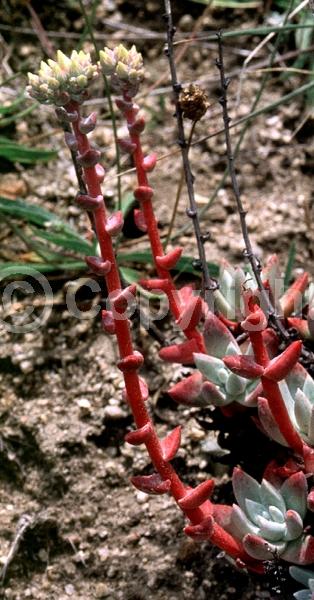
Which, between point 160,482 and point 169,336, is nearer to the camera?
point 160,482

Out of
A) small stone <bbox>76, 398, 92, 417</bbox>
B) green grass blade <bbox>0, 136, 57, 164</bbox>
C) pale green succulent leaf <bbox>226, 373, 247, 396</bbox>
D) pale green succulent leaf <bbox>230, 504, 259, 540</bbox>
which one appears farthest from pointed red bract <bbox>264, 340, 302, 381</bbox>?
green grass blade <bbox>0, 136, 57, 164</bbox>

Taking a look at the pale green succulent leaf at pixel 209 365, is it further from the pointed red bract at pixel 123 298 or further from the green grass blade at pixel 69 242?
the green grass blade at pixel 69 242

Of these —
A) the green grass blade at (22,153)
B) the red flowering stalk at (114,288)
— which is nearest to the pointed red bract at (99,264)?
the red flowering stalk at (114,288)

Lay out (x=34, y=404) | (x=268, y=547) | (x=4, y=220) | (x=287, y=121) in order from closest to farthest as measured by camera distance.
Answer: (x=268, y=547), (x=34, y=404), (x=4, y=220), (x=287, y=121)

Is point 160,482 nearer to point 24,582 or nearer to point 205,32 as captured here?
point 24,582

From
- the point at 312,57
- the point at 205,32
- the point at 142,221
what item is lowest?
the point at 142,221

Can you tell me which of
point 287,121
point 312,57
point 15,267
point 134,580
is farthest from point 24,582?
point 312,57
